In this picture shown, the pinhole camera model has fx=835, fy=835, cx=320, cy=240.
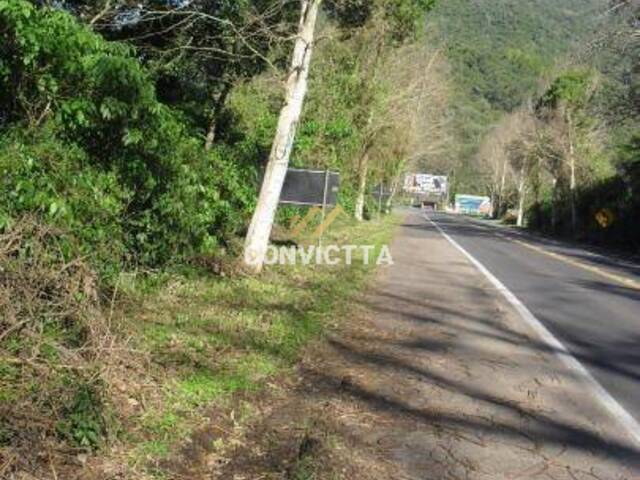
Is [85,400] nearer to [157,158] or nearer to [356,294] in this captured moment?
[157,158]

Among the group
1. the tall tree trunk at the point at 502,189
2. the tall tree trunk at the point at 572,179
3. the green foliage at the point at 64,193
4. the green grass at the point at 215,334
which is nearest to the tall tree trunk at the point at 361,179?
the tall tree trunk at the point at 572,179

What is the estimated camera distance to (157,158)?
9.55 m

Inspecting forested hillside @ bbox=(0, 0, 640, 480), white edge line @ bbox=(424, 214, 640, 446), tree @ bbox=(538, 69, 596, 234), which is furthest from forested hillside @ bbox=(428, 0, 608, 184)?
white edge line @ bbox=(424, 214, 640, 446)

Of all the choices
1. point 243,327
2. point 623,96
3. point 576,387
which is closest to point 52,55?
point 243,327

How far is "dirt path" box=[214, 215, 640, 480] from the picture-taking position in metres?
5.50

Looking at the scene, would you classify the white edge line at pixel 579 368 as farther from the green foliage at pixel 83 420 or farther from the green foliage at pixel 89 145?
the green foliage at pixel 89 145

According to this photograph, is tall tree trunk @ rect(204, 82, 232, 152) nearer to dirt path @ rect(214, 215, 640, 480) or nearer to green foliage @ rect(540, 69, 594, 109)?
dirt path @ rect(214, 215, 640, 480)

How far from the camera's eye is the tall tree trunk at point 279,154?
1268 cm

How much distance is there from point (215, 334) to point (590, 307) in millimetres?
7514

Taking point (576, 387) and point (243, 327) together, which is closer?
point (576, 387)

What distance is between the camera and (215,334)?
27.4ft

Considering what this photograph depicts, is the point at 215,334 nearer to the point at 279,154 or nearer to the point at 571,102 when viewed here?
the point at 279,154

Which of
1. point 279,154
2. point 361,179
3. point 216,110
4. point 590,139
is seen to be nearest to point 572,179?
point 590,139

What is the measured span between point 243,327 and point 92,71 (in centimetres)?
303
